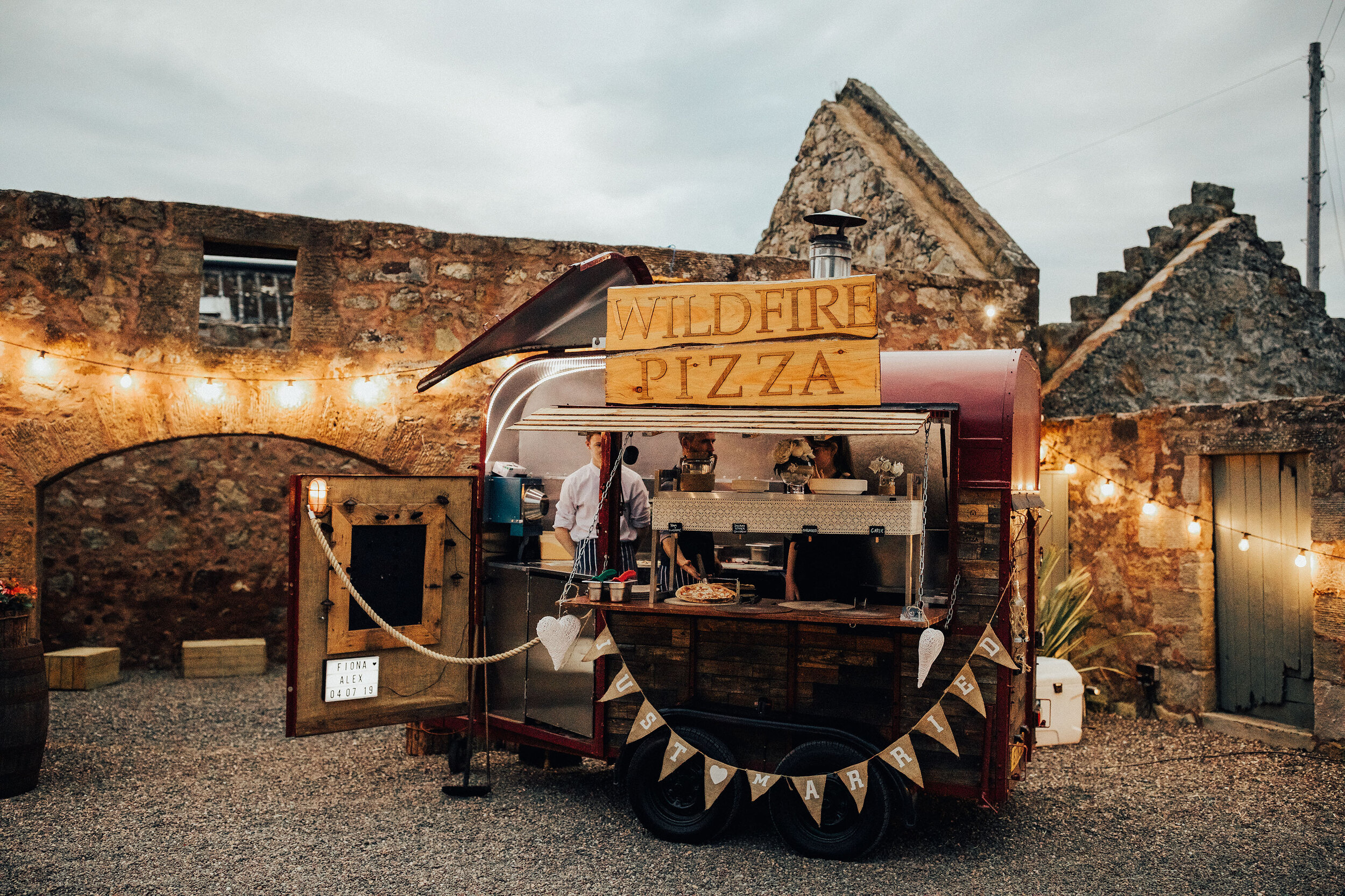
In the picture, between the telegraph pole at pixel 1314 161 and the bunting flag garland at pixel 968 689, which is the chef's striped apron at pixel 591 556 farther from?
the telegraph pole at pixel 1314 161

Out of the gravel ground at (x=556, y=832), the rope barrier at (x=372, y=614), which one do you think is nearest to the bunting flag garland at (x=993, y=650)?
the gravel ground at (x=556, y=832)

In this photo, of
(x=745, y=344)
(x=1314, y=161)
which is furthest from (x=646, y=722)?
(x=1314, y=161)

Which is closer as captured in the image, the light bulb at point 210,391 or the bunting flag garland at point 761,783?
the bunting flag garland at point 761,783

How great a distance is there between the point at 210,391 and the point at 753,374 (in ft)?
15.4

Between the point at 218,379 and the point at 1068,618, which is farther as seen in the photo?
the point at 1068,618

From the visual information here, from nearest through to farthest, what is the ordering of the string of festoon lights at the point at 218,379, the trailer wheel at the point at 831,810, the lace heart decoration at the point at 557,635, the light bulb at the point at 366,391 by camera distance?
1. the trailer wheel at the point at 831,810
2. the lace heart decoration at the point at 557,635
3. the string of festoon lights at the point at 218,379
4. the light bulb at the point at 366,391

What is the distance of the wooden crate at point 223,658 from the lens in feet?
31.9

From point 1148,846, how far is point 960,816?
96cm

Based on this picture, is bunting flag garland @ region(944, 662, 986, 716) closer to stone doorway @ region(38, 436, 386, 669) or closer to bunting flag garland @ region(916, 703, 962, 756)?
bunting flag garland @ region(916, 703, 962, 756)

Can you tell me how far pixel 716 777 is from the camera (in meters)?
4.94

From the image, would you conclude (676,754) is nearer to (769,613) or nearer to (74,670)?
(769,613)

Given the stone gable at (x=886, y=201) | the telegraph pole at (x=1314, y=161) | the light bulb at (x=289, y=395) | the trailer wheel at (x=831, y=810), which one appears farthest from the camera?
the telegraph pole at (x=1314, y=161)

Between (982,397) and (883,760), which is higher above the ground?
(982,397)

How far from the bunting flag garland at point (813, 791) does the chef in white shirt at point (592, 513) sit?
1.69m
